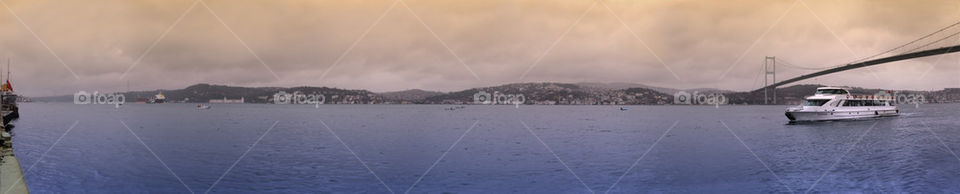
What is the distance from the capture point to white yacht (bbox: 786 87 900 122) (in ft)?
188

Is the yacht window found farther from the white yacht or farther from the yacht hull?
the yacht hull

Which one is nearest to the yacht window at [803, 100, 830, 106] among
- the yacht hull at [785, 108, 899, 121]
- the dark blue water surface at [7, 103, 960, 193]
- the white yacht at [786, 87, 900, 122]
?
the white yacht at [786, 87, 900, 122]

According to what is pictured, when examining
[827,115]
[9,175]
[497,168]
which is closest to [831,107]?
[827,115]

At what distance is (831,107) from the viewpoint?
191ft

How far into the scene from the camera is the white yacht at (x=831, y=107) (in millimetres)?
57250

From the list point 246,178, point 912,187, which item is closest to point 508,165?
point 246,178

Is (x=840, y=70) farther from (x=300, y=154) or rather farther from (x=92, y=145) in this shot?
(x=92, y=145)

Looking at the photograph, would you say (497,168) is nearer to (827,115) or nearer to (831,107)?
(827,115)

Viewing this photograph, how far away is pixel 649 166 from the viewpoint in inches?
949

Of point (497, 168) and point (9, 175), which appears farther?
point (497, 168)

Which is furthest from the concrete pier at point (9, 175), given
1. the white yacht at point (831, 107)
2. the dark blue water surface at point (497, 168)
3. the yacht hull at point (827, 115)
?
the yacht hull at point (827, 115)

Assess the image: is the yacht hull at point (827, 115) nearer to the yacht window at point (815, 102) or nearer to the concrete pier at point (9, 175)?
the yacht window at point (815, 102)

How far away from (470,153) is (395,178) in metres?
9.11

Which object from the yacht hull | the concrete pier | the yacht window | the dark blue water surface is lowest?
the dark blue water surface
